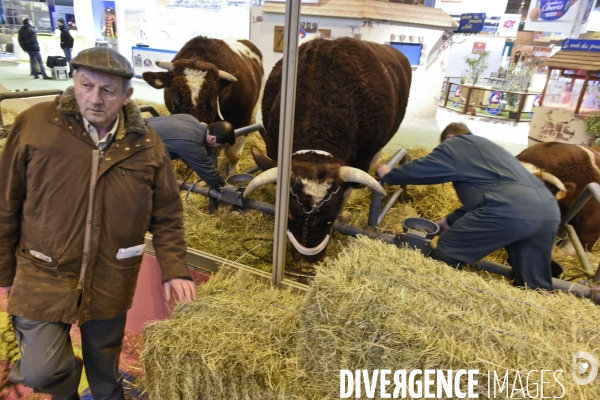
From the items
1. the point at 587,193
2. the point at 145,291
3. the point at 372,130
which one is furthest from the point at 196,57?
the point at 587,193

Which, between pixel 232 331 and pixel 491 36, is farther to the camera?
pixel 491 36

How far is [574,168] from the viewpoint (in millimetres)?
3965

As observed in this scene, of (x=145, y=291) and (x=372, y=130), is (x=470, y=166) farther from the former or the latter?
(x=145, y=291)

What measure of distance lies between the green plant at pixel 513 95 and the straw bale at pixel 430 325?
2248mm

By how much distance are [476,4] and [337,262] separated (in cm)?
271

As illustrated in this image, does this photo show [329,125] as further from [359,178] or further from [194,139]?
[194,139]

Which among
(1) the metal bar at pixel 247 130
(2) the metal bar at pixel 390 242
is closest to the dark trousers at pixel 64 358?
(2) the metal bar at pixel 390 242

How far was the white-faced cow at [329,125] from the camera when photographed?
3180mm

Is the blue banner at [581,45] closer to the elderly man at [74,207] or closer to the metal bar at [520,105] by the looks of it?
the metal bar at [520,105]

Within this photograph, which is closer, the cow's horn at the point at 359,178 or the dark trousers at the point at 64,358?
the dark trousers at the point at 64,358

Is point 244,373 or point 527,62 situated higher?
point 527,62

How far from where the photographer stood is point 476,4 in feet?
11.1

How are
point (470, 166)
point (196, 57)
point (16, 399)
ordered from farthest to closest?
point (196, 57) < point (470, 166) < point (16, 399)

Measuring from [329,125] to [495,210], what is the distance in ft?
5.53
